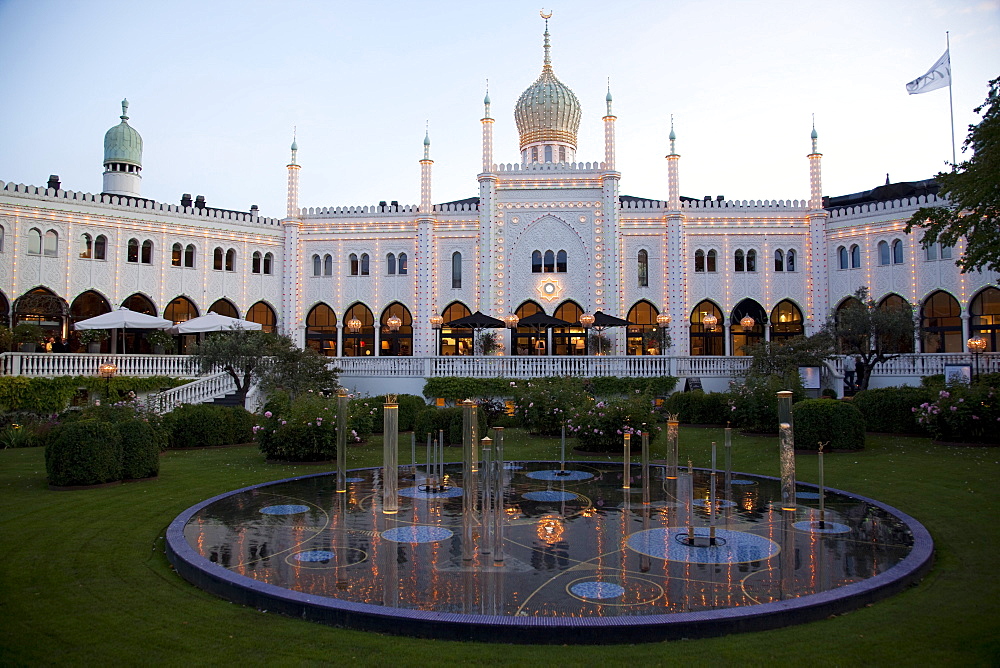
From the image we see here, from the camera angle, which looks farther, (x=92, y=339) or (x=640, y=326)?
(x=640, y=326)

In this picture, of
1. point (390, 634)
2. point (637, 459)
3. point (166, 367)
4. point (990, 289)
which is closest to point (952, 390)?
point (637, 459)

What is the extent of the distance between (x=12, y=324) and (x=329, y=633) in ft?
120

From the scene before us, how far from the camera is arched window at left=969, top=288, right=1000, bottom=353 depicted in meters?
38.2

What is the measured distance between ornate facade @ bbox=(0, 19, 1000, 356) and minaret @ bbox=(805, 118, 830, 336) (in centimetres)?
8

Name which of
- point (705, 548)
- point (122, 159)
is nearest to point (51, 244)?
point (122, 159)

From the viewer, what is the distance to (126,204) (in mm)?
39062

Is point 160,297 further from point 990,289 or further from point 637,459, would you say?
point 990,289

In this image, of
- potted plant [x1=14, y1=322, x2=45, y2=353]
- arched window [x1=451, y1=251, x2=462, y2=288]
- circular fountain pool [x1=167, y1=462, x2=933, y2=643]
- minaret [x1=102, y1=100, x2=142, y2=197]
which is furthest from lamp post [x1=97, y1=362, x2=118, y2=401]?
minaret [x1=102, y1=100, x2=142, y2=197]

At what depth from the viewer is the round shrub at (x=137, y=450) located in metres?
13.9

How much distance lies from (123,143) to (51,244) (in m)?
14.9

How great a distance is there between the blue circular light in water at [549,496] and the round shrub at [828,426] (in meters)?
8.14

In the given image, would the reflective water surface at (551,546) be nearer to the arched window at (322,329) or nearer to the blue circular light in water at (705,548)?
the blue circular light in water at (705,548)

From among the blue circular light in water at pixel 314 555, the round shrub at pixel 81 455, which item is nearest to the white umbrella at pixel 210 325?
the round shrub at pixel 81 455

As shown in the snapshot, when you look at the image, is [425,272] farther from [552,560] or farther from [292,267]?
[552,560]
